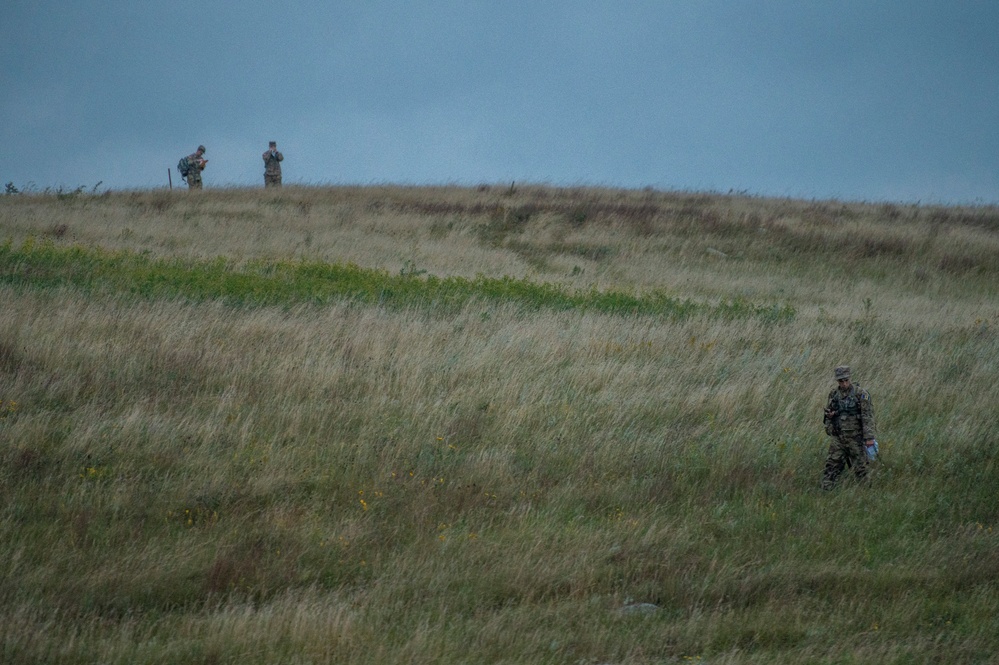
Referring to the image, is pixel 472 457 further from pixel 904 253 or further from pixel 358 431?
pixel 904 253

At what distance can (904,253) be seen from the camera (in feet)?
78.6

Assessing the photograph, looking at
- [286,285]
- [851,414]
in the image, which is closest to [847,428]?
[851,414]

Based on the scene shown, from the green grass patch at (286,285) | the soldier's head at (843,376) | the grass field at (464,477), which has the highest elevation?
the green grass patch at (286,285)

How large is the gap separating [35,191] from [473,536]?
75.9 ft

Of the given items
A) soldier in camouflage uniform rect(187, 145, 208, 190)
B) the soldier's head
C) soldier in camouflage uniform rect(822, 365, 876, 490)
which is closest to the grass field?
soldier in camouflage uniform rect(822, 365, 876, 490)

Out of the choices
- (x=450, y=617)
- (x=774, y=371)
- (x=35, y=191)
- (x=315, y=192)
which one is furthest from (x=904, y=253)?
(x=35, y=191)

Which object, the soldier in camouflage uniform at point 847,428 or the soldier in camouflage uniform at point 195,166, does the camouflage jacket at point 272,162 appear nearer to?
the soldier in camouflage uniform at point 195,166

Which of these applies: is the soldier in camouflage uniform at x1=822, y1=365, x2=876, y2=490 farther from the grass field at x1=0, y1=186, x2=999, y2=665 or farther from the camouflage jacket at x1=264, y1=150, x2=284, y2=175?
the camouflage jacket at x1=264, y1=150, x2=284, y2=175

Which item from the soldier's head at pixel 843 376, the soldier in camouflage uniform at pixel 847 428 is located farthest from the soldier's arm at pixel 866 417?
the soldier's head at pixel 843 376

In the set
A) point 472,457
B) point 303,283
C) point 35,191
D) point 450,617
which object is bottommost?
point 450,617

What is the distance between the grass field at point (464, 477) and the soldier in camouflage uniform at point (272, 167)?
48.0 feet

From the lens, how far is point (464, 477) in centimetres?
704

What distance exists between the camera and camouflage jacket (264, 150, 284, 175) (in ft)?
94.1

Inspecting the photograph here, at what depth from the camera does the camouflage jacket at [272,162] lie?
28.7 m
